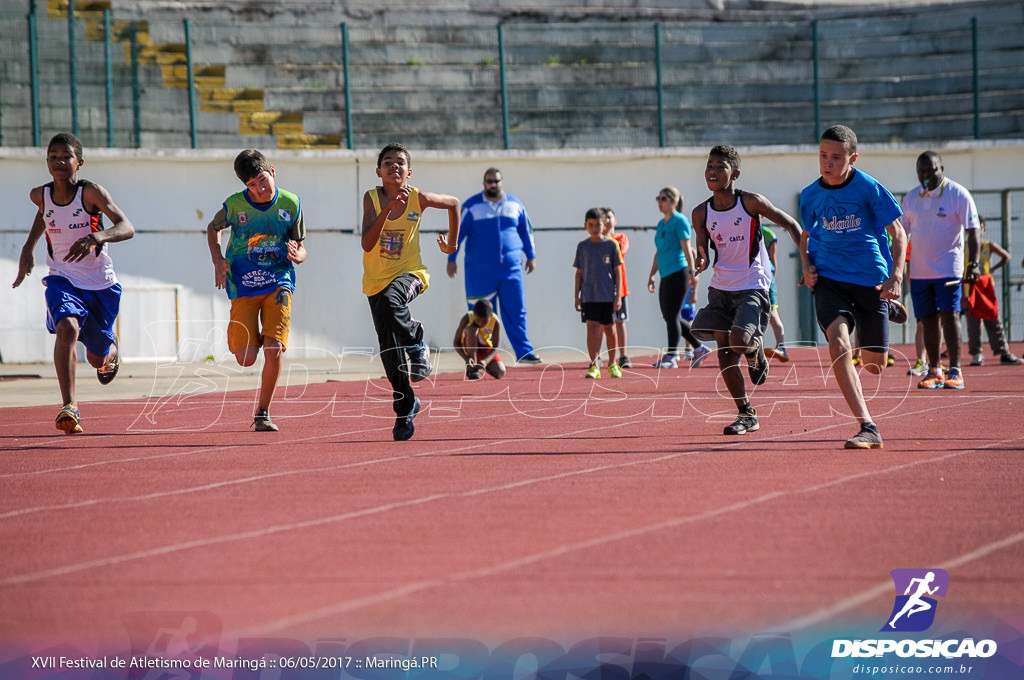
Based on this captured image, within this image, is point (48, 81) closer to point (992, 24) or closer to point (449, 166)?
point (449, 166)

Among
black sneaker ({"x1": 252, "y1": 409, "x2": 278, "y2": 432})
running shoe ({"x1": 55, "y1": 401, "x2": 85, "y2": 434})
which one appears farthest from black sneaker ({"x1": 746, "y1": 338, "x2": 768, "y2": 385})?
running shoe ({"x1": 55, "y1": 401, "x2": 85, "y2": 434})

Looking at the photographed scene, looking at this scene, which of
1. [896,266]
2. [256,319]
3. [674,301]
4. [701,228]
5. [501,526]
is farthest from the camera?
[674,301]

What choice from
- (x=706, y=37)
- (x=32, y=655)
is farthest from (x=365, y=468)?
(x=706, y=37)

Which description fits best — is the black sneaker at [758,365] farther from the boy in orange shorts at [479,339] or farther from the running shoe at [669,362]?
the running shoe at [669,362]

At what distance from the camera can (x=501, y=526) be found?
5414mm

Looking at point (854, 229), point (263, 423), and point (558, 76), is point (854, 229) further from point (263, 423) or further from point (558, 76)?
point (558, 76)

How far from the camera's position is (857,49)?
26.8 meters

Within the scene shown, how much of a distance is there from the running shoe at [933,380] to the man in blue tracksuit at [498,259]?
5.55 m

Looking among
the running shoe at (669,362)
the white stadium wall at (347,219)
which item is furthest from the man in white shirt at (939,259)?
the white stadium wall at (347,219)

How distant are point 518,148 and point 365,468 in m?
18.4

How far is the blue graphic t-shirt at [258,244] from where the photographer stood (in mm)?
9609

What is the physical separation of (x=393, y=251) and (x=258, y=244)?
118cm

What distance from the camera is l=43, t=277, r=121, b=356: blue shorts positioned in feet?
31.7

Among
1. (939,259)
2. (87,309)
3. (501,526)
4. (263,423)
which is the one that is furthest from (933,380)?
(501,526)
